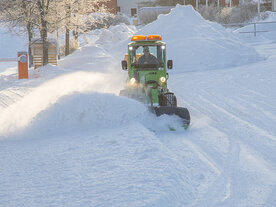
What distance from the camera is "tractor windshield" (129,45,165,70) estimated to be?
30.0 ft

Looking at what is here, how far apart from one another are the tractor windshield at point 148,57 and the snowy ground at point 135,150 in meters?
1.39

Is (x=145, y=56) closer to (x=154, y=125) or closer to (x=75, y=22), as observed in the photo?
(x=154, y=125)

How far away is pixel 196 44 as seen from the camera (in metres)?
19.2

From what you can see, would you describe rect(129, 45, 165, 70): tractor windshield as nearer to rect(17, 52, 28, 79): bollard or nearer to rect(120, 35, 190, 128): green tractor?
rect(120, 35, 190, 128): green tractor

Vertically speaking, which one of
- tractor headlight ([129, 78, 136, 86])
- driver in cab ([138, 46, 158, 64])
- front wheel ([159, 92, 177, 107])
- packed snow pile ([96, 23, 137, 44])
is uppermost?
packed snow pile ([96, 23, 137, 44])

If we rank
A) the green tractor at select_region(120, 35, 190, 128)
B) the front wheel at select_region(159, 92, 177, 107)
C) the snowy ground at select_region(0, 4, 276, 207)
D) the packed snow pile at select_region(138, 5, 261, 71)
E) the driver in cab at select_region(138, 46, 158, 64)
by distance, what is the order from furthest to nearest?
the packed snow pile at select_region(138, 5, 261, 71)
the driver in cab at select_region(138, 46, 158, 64)
the green tractor at select_region(120, 35, 190, 128)
the front wheel at select_region(159, 92, 177, 107)
the snowy ground at select_region(0, 4, 276, 207)

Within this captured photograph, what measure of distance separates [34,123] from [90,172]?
2.84 meters

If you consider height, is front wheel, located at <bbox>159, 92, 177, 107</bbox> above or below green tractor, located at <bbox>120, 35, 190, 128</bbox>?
below

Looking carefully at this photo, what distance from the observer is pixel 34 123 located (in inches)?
296

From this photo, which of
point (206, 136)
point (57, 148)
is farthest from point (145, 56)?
point (57, 148)

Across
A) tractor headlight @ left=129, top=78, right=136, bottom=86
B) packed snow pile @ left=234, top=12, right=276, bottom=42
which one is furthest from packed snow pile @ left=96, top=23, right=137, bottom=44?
tractor headlight @ left=129, top=78, right=136, bottom=86

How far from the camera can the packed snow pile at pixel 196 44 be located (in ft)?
59.9

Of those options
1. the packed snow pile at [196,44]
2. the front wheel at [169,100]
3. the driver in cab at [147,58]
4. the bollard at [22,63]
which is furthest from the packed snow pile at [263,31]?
the front wheel at [169,100]

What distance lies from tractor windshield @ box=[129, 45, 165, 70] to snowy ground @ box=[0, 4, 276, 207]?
1.39m
